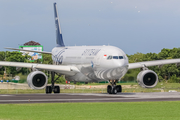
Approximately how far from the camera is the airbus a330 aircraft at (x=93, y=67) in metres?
41.1

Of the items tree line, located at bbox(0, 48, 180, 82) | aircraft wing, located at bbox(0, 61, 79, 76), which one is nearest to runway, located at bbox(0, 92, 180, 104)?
aircraft wing, located at bbox(0, 61, 79, 76)

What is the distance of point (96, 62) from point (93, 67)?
0.85m

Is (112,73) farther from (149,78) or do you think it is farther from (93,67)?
(149,78)

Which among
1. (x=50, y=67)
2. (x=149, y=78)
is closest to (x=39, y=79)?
(x=50, y=67)

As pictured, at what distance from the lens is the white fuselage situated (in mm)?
40772

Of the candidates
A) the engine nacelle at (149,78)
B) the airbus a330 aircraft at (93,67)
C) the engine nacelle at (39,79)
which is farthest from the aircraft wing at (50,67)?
the engine nacelle at (149,78)

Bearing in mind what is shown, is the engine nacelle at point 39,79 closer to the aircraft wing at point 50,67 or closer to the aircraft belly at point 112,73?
the aircraft wing at point 50,67

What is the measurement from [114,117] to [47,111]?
4.45m

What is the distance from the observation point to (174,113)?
2202 cm

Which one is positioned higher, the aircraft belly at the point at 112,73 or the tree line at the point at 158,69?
the tree line at the point at 158,69

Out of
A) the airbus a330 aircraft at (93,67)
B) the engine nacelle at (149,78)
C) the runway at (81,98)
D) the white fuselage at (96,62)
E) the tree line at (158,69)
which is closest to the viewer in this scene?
the runway at (81,98)

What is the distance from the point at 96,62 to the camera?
42875 millimetres

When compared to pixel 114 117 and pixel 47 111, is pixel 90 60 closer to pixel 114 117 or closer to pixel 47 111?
pixel 47 111

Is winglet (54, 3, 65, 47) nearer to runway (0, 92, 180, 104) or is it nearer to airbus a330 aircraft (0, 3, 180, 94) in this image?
airbus a330 aircraft (0, 3, 180, 94)
